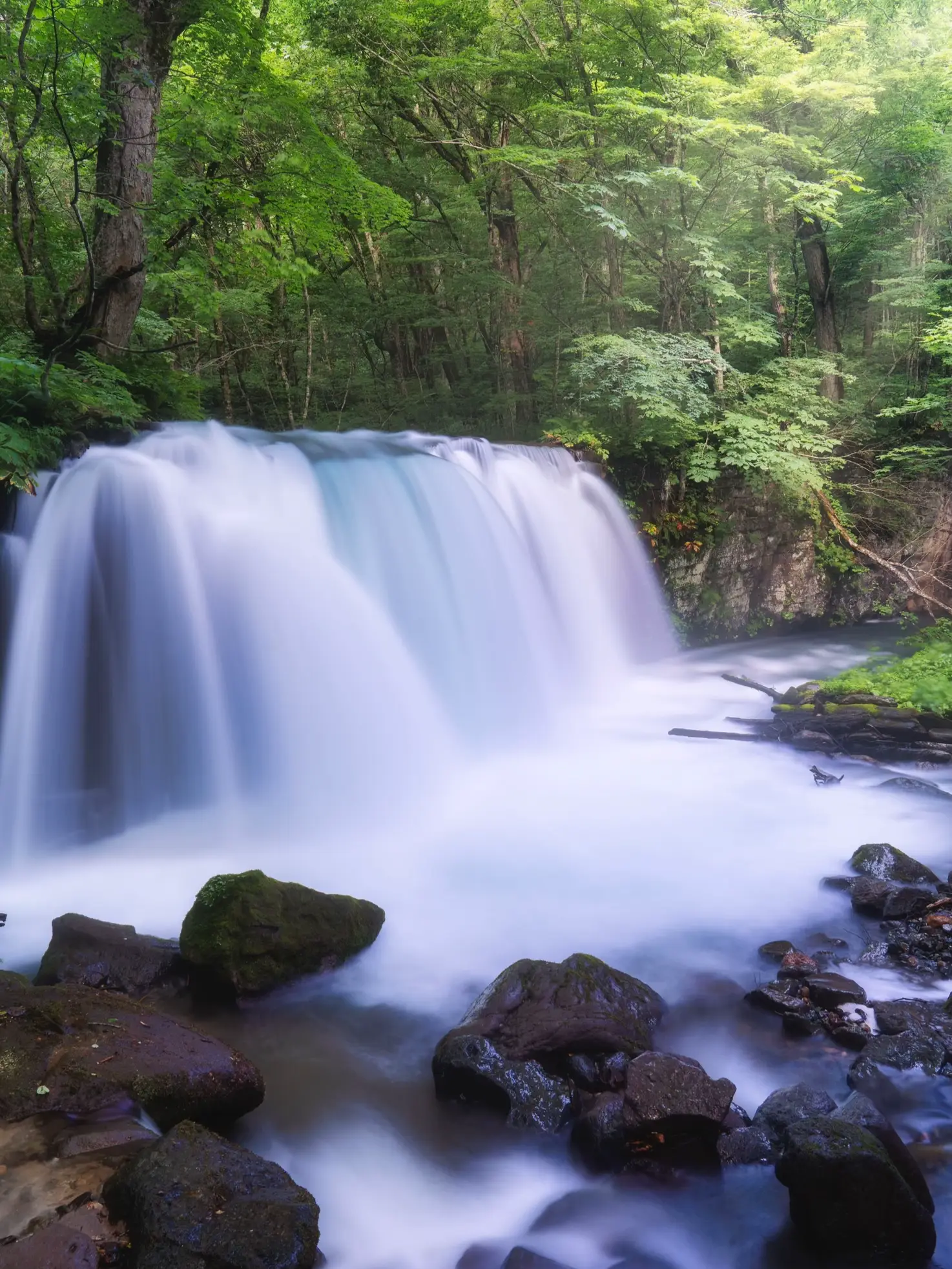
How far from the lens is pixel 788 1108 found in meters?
2.99

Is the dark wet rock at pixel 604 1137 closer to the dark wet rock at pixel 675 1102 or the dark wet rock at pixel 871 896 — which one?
the dark wet rock at pixel 675 1102

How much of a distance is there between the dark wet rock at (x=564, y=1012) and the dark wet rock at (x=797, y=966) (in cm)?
72

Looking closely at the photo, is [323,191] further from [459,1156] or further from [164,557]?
[459,1156]

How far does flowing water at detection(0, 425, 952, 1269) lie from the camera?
2957mm

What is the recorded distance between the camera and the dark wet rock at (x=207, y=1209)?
6.92 feet

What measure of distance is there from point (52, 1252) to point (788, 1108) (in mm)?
2476

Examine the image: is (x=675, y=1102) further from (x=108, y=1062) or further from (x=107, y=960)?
(x=107, y=960)

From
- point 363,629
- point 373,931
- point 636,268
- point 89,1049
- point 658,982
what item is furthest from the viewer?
point 636,268

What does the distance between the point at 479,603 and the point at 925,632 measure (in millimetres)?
6658

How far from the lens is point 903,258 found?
13.1 metres

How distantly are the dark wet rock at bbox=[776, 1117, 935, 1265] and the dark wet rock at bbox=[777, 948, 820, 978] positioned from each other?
56.0 inches

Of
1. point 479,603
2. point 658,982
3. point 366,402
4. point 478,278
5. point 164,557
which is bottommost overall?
point 658,982

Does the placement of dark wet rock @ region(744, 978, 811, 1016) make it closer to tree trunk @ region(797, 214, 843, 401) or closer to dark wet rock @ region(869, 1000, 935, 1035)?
dark wet rock @ region(869, 1000, 935, 1035)

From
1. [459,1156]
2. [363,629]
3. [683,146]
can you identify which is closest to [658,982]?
[459,1156]
